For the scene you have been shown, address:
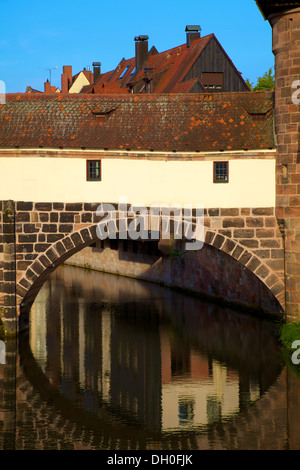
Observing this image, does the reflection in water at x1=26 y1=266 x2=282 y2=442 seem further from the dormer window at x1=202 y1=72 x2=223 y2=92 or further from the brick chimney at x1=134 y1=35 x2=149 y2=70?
the brick chimney at x1=134 y1=35 x2=149 y2=70

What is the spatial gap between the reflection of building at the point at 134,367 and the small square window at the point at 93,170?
178 inches

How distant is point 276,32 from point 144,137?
4225mm

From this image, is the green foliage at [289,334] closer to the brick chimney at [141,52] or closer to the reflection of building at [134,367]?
the reflection of building at [134,367]

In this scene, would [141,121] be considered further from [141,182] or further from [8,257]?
[8,257]

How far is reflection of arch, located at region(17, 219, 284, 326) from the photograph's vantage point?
A: 2131 centimetres

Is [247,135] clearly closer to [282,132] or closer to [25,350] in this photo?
[282,132]

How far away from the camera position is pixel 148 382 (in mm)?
18641

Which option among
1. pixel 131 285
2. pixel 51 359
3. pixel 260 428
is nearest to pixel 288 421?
pixel 260 428

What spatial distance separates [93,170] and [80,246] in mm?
2031

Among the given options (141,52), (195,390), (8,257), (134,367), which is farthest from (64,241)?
(141,52)

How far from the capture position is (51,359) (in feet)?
68.1

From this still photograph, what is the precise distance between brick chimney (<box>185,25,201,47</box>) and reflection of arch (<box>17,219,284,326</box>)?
77.8 ft

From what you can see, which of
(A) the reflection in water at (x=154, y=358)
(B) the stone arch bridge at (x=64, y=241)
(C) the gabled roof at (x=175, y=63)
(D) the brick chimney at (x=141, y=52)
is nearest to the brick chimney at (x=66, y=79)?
(D) the brick chimney at (x=141, y=52)
